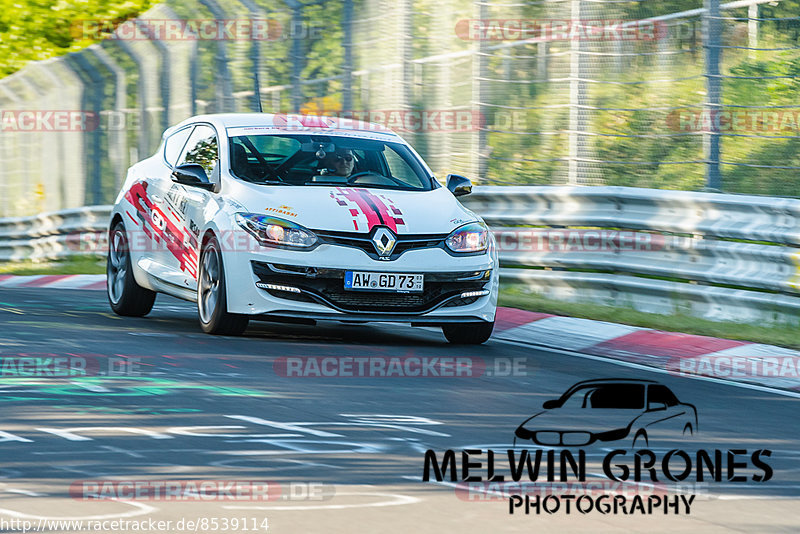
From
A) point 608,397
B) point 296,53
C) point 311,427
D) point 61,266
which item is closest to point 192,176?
point 608,397

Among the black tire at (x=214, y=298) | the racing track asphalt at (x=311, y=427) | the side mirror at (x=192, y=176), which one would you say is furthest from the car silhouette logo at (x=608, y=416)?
the side mirror at (x=192, y=176)

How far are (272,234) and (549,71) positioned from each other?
4714mm

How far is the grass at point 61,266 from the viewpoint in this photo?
21.3 m

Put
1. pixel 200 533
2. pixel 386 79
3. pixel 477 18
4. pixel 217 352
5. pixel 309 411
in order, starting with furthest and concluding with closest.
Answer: pixel 386 79, pixel 477 18, pixel 217 352, pixel 309 411, pixel 200 533

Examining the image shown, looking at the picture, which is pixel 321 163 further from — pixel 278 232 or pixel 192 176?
pixel 278 232

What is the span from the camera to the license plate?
10008mm

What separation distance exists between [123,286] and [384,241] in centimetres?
313

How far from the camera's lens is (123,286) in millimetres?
12336

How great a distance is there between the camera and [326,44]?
17016 mm

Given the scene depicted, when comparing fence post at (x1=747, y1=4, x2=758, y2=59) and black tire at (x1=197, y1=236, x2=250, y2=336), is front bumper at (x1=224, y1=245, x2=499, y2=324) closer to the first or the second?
black tire at (x1=197, y1=236, x2=250, y2=336)

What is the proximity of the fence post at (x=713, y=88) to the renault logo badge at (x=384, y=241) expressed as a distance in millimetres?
3365

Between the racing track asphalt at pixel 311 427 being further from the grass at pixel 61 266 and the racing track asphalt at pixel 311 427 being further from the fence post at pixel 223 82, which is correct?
the grass at pixel 61 266

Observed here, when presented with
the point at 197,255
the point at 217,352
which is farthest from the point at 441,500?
the point at 197,255

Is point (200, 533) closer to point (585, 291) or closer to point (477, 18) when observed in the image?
point (585, 291)
